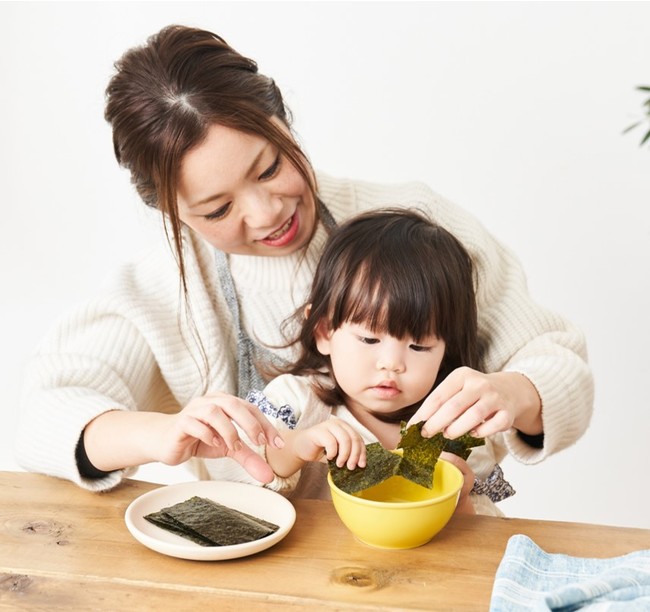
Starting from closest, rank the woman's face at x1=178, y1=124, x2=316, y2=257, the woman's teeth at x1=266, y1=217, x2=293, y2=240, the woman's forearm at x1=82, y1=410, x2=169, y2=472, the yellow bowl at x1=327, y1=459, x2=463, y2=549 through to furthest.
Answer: the yellow bowl at x1=327, y1=459, x2=463, y2=549, the woman's forearm at x1=82, y1=410, x2=169, y2=472, the woman's face at x1=178, y1=124, x2=316, y2=257, the woman's teeth at x1=266, y1=217, x2=293, y2=240

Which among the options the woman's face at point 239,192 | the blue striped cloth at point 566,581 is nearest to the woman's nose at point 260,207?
the woman's face at point 239,192

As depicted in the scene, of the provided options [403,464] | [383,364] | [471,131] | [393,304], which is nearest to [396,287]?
[393,304]

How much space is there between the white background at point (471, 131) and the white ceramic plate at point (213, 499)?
1.63 metres

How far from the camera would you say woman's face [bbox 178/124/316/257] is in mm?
1707

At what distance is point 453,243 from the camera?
1.82 meters

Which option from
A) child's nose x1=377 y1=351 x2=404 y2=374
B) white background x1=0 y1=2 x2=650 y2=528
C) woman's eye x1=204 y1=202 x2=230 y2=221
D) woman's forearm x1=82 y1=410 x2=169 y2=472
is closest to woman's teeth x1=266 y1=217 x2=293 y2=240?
woman's eye x1=204 y1=202 x2=230 y2=221

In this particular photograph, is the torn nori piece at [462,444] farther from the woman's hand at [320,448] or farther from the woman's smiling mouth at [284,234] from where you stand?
the woman's smiling mouth at [284,234]

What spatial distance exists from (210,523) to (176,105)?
774 millimetres

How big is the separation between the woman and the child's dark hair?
0.42ft

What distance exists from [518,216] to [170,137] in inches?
68.0

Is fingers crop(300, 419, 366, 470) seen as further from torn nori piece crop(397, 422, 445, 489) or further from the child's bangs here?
the child's bangs

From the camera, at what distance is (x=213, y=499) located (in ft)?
4.88

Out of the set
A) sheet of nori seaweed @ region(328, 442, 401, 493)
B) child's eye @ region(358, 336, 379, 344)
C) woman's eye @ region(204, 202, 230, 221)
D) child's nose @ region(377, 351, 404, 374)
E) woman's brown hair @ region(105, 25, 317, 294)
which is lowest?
sheet of nori seaweed @ region(328, 442, 401, 493)

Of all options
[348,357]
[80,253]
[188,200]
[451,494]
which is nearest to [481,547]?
[451,494]
